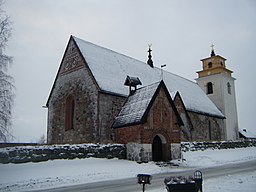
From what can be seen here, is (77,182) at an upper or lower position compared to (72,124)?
lower

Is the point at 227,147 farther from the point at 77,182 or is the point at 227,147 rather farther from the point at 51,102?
the point at 77,182

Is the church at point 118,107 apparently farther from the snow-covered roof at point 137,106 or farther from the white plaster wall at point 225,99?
the white plaster wall at point 225,99

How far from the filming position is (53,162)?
1639 cm

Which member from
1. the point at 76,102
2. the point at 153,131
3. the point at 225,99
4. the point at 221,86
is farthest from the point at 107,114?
the point at 221,86

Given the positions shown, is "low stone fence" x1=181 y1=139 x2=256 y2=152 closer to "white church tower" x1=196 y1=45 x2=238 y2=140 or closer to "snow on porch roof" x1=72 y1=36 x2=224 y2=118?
"snow on porch roof" x1=72 y1=36 x2=224 y2=118

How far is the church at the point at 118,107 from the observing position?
68.5ft

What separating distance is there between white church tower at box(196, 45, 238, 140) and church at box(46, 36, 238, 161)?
8.68 meters

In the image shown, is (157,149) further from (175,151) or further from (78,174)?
(78,174)

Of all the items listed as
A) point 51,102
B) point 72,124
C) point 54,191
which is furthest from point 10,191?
point 51,102

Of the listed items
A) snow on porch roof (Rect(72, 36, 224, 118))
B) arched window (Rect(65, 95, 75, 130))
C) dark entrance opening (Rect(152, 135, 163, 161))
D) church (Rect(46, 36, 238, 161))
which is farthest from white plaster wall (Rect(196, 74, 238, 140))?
arched window (Rect(65, 95, 75, 130))

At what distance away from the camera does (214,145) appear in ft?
95.8

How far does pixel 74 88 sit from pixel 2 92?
8314 millimetres

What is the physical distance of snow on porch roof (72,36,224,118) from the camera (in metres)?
24.7

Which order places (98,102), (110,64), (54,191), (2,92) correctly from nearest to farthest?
(54,191) < (2,92) < (98,102) < (110,64)
